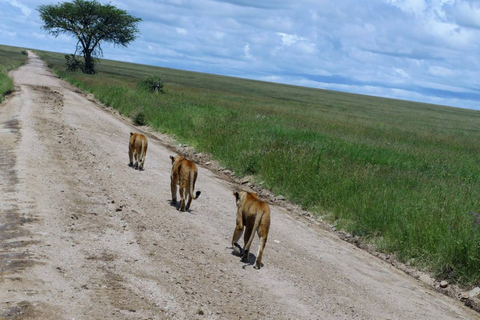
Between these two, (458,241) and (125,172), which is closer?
(458,241)

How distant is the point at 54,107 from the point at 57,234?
56.6 ft

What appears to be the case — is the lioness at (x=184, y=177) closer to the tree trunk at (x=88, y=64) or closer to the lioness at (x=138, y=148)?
the lioness at (x=138, y=148)

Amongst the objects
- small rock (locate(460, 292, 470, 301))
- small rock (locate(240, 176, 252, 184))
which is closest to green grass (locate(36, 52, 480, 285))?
small rock (locate(460, 292, 470, 301))

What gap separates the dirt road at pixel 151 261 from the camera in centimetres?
545

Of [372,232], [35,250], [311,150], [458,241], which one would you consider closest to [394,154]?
[311,150]

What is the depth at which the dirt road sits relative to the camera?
5.45 m

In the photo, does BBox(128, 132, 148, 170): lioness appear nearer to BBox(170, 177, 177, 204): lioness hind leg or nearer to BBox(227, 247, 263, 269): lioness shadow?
BBox(170, 177, 177, 204): lioness hind leg

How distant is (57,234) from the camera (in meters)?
7.04

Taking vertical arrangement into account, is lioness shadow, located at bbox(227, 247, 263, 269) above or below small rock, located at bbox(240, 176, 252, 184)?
above

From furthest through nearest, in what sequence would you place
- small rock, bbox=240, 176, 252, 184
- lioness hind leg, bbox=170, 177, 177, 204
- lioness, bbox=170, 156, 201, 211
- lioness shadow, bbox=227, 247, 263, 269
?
small rock, bbox=240, 176, 252, 184
lioness hind leg, bbox=170, 177, 177, 204
lioness, bbox=170, 156, 201, 211
lioness shadow, bbox=227, 247, 263, 269

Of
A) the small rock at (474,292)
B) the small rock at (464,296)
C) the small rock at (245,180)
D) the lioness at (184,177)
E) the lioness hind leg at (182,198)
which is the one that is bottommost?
the small rock at (245,180)

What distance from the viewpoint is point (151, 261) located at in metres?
6.75

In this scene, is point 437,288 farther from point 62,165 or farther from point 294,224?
point 62,165

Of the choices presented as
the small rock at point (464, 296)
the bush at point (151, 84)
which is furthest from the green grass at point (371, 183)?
Answer: the bush at point (151, 84)
